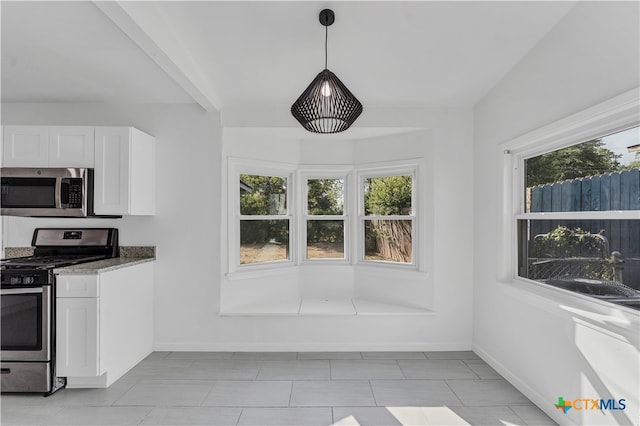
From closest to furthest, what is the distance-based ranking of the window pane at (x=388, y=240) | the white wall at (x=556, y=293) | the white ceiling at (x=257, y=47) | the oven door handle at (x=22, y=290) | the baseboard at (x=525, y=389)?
the white wall at (x=556, y=293) < the white ceiling at (x=257, y=47) < the baseboard at (x=525, y=389) < the oven door handle at (x=22, y=290) < the window pane at (x=388, y=240)

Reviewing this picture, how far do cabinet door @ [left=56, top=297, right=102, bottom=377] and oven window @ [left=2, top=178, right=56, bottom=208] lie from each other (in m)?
0.97

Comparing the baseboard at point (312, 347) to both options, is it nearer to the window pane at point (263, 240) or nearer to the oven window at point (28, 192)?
the window pane at point (263, 240)

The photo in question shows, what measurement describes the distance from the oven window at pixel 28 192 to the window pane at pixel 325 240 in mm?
2486

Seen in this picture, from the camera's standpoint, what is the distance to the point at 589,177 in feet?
7.19

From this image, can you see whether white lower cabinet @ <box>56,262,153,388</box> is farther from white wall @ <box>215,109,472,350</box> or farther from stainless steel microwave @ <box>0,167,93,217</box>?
white wall @ <box>215,109,472,350</box>

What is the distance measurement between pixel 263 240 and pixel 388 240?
140 cm

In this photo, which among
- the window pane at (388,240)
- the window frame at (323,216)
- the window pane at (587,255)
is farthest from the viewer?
the window frame at (323,216)

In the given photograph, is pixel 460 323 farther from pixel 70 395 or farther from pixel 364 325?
pixel 70 395

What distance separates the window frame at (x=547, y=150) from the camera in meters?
1.87

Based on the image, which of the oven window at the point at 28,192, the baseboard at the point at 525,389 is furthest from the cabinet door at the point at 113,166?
the baseboard at the point at 525,389

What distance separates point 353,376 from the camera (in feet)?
9.82

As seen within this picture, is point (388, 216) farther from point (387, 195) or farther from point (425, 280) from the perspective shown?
point (425, 280)

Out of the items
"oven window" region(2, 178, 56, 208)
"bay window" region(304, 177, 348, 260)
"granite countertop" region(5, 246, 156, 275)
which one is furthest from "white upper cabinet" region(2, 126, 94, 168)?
"bay window" region(304, 177, 348, 260)

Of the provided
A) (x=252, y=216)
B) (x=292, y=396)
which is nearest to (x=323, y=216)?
(x=252, y=216)
